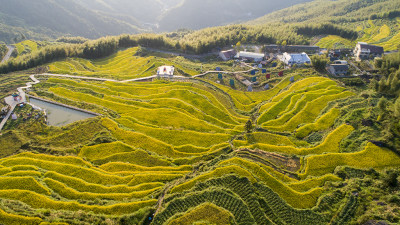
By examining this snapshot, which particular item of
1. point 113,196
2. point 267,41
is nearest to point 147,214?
point 113,196

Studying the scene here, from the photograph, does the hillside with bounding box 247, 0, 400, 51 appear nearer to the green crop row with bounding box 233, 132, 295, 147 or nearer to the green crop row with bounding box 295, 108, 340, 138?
the green crop row with bounding box 295, 108, 340, 138

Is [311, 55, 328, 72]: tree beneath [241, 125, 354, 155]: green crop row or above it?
above

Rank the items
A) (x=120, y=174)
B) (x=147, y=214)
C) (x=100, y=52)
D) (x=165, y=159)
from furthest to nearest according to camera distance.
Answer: (x=100, y=52) → (x=165, y=159) → (x=120, y=174) → (x=147, y=214)

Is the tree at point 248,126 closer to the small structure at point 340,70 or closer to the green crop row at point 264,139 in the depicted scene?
the green crop row at point 264,139

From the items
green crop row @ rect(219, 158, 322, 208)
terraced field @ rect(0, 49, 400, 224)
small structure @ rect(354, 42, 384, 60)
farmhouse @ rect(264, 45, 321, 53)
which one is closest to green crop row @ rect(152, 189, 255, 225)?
terraced field @ rect(0, 49, 400, 224)

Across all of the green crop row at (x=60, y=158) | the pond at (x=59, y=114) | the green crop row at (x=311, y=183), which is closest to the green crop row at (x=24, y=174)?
the green crop row at (x=60, y=158)

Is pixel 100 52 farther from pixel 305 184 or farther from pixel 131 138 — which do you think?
pixel 305 184
